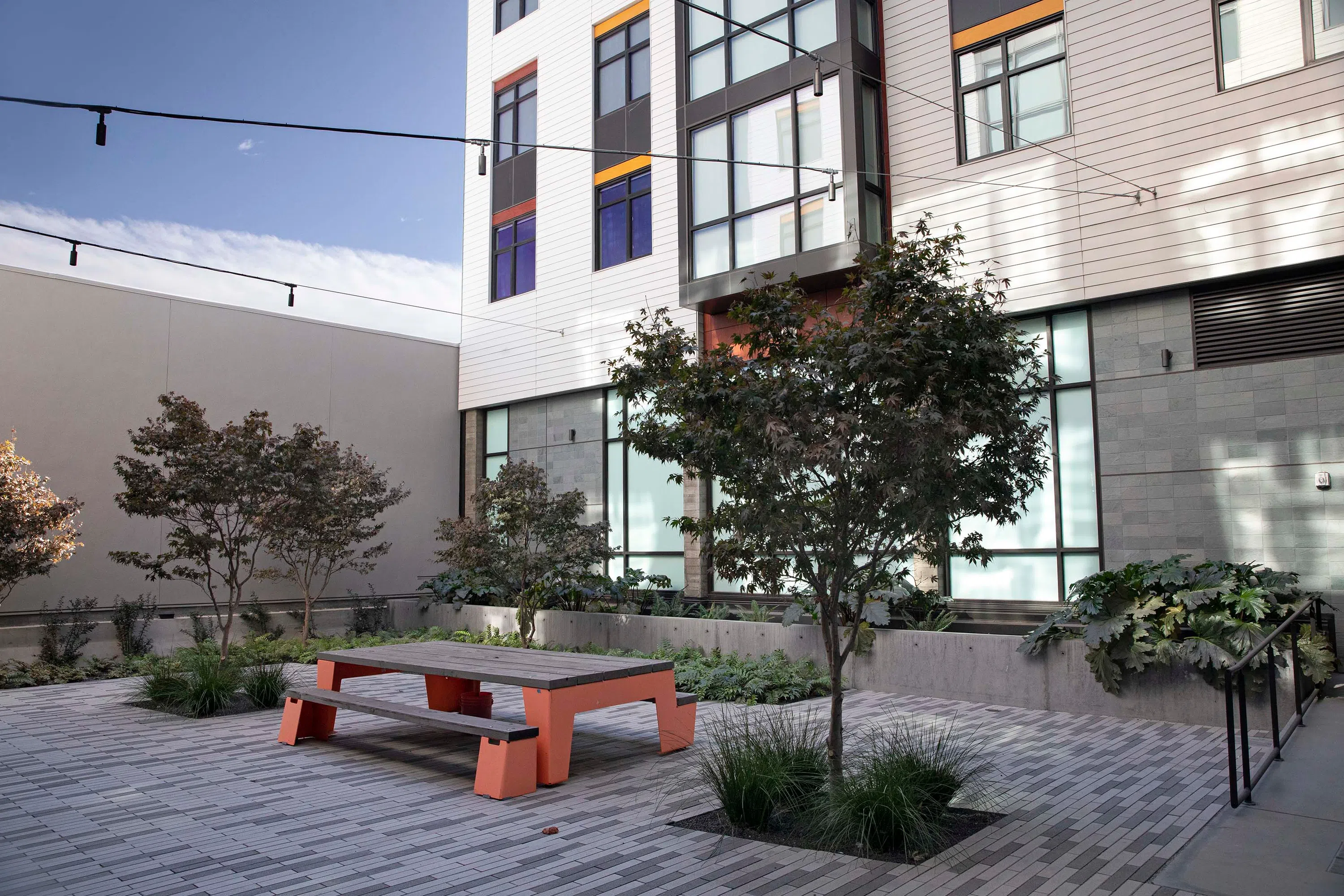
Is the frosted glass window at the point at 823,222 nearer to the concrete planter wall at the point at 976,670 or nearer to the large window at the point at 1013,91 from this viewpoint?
the large window at the point at 1013,91

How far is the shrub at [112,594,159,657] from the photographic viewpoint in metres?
14.7

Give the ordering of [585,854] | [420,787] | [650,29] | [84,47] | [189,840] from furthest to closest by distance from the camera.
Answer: [650,29] < [84,47] < [420,787] < [189,840] < [585,854]

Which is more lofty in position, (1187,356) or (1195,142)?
(1195,142)

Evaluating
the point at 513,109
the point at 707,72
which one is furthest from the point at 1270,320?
the point at 513,109

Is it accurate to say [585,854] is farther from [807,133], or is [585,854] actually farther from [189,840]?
[807,133]

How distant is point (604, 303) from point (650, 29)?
17.1 ft

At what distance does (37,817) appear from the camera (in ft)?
19.5

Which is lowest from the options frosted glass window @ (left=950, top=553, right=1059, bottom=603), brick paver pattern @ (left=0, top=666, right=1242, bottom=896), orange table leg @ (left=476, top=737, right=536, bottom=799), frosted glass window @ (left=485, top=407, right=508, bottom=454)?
brick paver pattern @ (left=0, top=666, right=1242, bottom=896)

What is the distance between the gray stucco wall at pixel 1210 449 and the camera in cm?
1023

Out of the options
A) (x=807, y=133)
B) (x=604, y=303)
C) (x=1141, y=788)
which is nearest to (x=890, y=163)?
(x=807, y=133)

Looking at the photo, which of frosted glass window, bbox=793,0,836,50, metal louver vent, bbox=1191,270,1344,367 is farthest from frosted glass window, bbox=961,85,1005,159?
metal louver vent, bbox=1191,270,1344,367

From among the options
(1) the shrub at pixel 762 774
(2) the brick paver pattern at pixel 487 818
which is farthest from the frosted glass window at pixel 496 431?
(1) the shrub at pixel 762 774

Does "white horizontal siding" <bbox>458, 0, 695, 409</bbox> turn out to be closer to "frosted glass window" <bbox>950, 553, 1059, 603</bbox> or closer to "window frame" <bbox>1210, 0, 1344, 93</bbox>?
"frosted glass window" <bbox>950, 553, 1059, 603</bbox>

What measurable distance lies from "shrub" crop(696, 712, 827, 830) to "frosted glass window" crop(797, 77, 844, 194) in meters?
9.79
